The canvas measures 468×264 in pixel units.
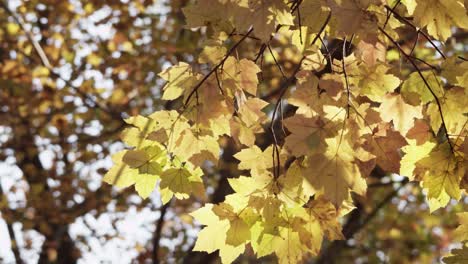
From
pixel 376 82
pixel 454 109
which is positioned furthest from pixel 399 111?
pixel 454 109

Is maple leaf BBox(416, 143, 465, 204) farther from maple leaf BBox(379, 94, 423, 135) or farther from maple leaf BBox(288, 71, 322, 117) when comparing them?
maple leaf BBox(288, 71, 322, 117)

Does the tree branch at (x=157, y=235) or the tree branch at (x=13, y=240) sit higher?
the tree branch at (x=157, y=235)

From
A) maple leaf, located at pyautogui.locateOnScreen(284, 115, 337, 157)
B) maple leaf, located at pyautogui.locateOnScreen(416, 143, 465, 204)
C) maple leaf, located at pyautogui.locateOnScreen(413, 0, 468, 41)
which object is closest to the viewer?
maple leaf, located at pyautogui.locateOnScreen(284, 115, 337, 157)

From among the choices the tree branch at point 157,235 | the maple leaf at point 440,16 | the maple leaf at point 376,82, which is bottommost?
the tree branch at point 157,235

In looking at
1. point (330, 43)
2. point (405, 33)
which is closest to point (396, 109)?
point (330, 43)

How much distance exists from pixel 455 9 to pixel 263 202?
0.89 meters

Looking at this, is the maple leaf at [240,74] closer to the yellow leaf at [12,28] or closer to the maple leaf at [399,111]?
the maple leaf at [399,111]

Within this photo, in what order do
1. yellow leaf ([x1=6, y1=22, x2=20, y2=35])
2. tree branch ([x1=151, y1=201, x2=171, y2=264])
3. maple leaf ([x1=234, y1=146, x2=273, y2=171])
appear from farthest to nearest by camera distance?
1. yellow leaf ([x1=6, y1=22, x2=20, y2=35])
2. tree branch ([x1=151, y1=201, x2=171, y2=264])
3. maple leaf ([x1=234, y1=146, x2=273, y2=171])

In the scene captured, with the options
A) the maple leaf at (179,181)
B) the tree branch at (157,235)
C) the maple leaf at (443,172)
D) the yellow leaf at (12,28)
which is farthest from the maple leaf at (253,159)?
the yellow leaf at (12,28)

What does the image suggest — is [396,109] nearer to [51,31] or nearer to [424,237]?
[51,31]

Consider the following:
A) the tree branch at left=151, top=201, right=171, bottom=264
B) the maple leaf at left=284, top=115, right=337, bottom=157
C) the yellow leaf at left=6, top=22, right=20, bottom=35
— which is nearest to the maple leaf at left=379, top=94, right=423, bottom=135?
the maple leaf at left=284, top=115, right=337, bottom=157

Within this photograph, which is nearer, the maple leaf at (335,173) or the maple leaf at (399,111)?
the maple leaf at (335,173)

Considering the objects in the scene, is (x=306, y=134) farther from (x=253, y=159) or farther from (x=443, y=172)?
(x=443, y=172)

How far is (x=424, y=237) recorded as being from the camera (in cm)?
1005
